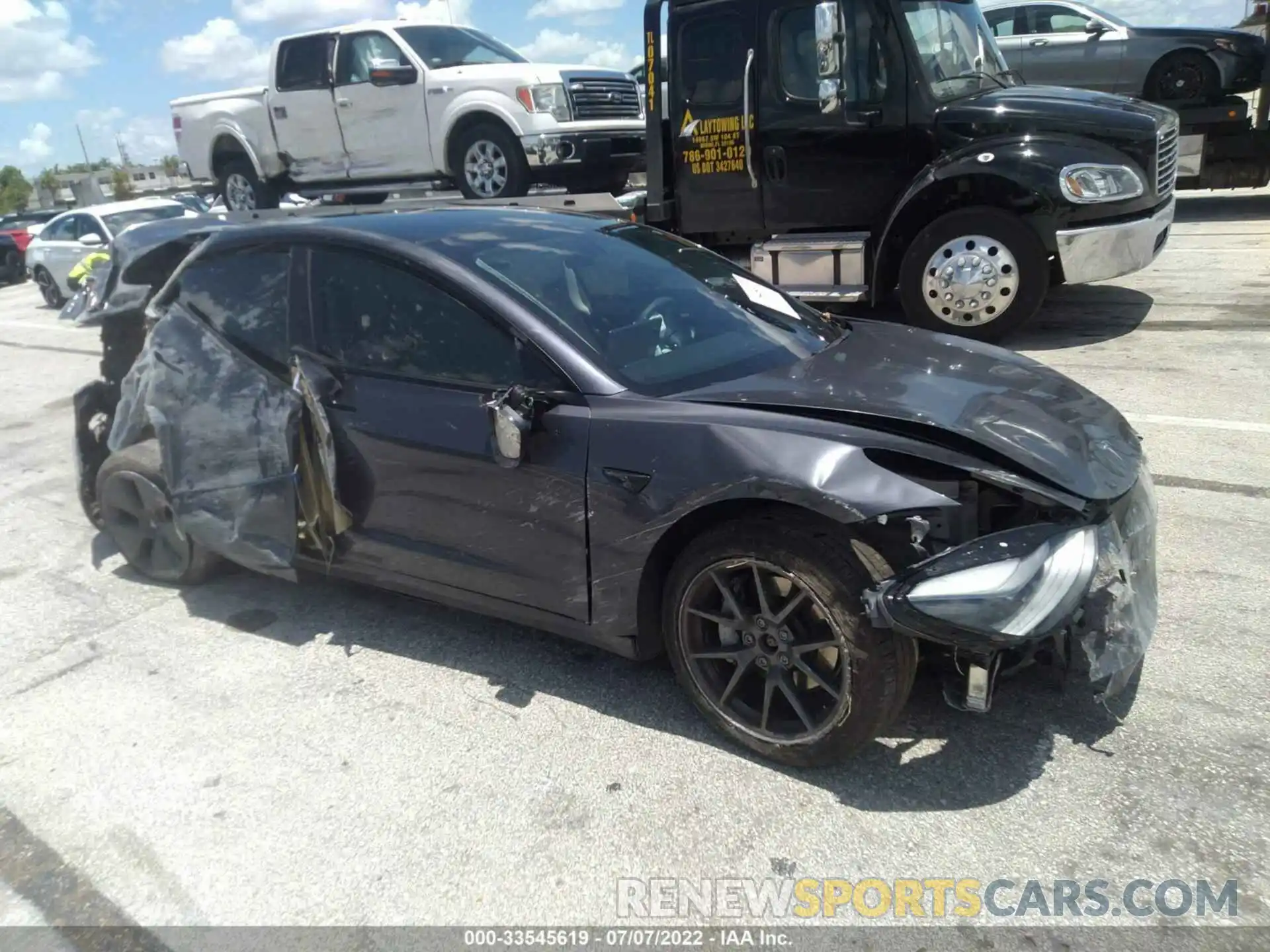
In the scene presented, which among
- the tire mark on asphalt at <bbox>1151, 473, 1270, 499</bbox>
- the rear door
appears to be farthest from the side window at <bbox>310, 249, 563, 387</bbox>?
the rear door

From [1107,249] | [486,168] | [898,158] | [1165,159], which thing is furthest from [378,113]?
[1165,159]

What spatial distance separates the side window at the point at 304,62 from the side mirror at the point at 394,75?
86 centimetres

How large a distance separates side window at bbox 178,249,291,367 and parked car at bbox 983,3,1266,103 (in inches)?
409

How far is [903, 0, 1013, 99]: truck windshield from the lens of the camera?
24.1 ft

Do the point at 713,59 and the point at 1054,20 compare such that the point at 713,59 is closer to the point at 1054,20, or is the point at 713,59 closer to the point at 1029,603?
the point at 1029,603

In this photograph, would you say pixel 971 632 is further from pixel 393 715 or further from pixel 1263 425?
pixel 1263 425

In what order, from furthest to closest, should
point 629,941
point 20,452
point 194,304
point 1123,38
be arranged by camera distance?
point 1123,38 < point 20,452 < point 194,304 < point 629,941

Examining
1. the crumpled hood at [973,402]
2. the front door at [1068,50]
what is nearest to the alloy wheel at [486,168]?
the crumpled hood at [973,402]

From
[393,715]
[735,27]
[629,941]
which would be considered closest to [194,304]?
[393,715]

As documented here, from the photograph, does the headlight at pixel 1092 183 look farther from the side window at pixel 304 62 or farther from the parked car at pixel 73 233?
the parked car at pixel 73 233

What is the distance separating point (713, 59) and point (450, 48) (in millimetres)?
3222

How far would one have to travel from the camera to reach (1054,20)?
497 inches

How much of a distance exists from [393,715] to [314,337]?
1446mm

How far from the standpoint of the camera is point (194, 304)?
413 cm
